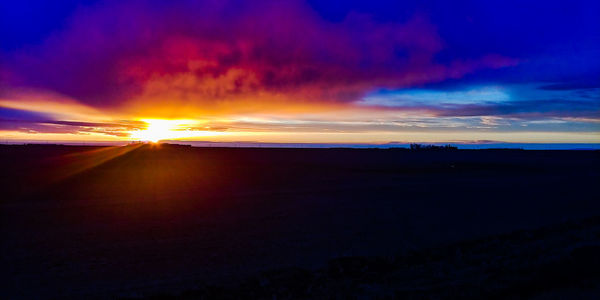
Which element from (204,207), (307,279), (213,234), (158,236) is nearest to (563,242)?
(307,279)

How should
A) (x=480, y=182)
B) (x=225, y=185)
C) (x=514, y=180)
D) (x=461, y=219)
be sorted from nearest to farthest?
(x=461, y=219) < (x=225, y=185) < (x=480, y=182) < (x=514, y=180)

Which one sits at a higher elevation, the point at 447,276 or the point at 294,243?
the point at 447,276

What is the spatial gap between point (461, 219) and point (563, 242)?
343 centimetres

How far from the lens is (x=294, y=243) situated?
32.7ft

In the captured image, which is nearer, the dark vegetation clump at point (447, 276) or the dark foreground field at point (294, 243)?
the dark vegetation clump at point (447, 276)

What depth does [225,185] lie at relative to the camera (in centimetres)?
2084

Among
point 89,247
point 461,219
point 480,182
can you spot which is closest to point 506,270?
point 461,219

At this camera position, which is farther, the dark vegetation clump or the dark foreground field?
Answer: the dark foreground field

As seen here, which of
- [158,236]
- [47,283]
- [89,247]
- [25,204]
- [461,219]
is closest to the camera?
[47,283]

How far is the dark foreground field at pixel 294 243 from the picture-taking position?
6961 mm

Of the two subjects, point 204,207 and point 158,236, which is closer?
point 158,236

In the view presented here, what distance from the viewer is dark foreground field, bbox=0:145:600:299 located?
6.96 metres

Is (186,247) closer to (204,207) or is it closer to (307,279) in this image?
(307,279)

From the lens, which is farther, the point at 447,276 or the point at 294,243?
the point at 294,243
